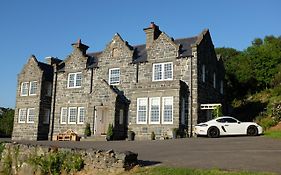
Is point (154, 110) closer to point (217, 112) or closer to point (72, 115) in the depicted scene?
point (217, 112)

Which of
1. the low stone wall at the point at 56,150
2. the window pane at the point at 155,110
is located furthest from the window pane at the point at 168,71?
the low stone wall at the point at 56,150

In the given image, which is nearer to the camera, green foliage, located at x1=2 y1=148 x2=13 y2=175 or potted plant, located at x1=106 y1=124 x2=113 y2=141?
green foliage, located at x1=2 y1=148 x2=13 y2=175

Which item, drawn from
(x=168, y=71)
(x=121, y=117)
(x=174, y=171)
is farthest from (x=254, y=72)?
(x=174, y=171)

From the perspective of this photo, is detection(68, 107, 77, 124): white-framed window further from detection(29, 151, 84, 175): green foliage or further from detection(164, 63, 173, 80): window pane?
detection(29, 151, 84, 175): green foliage

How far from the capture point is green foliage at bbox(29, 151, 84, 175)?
1458cm

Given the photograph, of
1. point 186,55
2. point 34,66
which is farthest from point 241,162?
point 34,66

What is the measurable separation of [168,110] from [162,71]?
394 centimetres

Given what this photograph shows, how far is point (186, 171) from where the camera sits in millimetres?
11609

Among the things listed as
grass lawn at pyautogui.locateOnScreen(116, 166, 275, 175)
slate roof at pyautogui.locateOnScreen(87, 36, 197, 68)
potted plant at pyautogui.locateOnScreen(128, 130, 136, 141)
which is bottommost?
grass lawn at pyautogui.locateOnScreen(116, 166, 275, 175)

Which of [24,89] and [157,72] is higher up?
[157,72]

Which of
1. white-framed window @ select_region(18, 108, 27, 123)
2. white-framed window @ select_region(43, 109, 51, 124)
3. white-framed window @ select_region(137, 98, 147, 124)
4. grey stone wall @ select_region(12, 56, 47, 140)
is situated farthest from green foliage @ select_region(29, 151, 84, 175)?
white-framed window @ select_region(18, 108, 27, 123)

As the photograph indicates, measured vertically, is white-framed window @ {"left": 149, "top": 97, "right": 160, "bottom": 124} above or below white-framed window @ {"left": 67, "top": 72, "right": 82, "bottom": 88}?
below

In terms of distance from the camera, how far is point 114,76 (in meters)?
34.5

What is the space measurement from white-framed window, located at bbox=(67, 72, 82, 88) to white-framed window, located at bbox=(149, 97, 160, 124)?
949 centimetres
